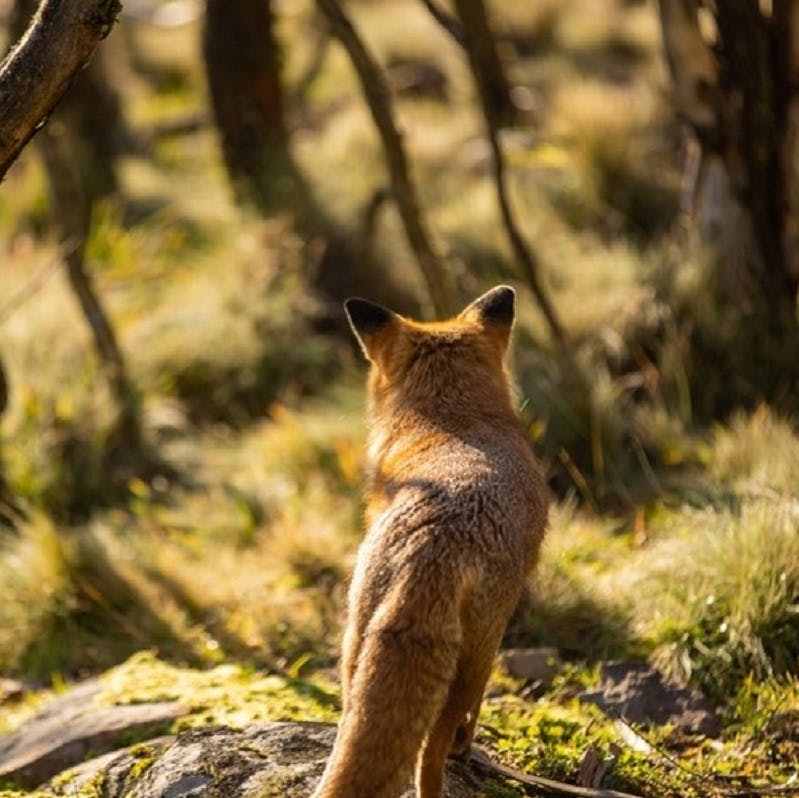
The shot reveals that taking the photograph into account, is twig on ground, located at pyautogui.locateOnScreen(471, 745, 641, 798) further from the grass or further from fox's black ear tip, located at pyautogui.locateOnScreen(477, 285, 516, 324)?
fox's black ear tip, located at pyautogui.locateOnScreen(477, 285, 516, 324)

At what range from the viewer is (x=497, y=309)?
17.4 feet

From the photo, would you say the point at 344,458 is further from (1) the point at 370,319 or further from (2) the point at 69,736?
(2) the point at 69,736

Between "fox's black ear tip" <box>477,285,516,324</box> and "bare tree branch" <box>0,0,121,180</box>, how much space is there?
1.82 meters

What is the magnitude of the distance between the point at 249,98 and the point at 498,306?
7966 mm

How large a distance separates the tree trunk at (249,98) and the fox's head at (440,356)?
23.5ft

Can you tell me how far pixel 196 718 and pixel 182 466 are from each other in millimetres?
4453

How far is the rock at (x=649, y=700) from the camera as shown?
5268 millimetres

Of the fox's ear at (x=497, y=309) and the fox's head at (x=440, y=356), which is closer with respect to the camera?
the fox's head at (x=440, y=356)

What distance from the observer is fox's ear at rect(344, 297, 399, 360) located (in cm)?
514

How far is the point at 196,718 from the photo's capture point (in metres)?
5.14

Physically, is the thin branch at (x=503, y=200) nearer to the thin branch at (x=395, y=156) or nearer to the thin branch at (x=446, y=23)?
the thin branch at (x=446, y=23)

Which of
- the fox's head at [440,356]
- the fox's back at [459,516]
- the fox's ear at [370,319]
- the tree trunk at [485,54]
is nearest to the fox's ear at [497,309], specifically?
the fox's head at [440,356]

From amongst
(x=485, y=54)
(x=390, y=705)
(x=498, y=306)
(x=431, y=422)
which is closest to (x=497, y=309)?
(x=498, y=306)

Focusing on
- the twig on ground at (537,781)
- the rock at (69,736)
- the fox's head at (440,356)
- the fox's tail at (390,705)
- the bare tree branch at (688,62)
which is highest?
the bare tree branch at (688,62)
